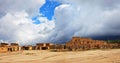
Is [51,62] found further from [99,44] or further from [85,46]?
[99,44]

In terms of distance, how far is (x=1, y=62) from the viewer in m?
25.4

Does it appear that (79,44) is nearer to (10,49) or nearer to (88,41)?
(88,41)

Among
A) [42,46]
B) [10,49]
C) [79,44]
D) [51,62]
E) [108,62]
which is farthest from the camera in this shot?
[42,46]

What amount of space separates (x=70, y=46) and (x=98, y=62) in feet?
125

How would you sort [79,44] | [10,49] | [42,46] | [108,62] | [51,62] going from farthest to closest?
1. [42,46]
2. [79,44]
3. [10,49]
4. [51,62]
5. [108,62]

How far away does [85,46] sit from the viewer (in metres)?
58.3

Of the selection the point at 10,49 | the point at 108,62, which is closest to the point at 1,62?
the point at 108,62

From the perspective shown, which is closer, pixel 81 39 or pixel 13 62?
pixel 13 62

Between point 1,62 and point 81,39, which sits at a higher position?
point 81,39

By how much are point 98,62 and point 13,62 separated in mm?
9245

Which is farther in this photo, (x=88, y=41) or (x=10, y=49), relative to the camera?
(x=88, y=41)

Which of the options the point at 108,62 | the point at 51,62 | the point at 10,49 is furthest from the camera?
the point at 10,49

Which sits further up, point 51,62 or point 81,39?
point 81,39

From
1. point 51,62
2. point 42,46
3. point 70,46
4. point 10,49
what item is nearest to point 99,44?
point 70,46
